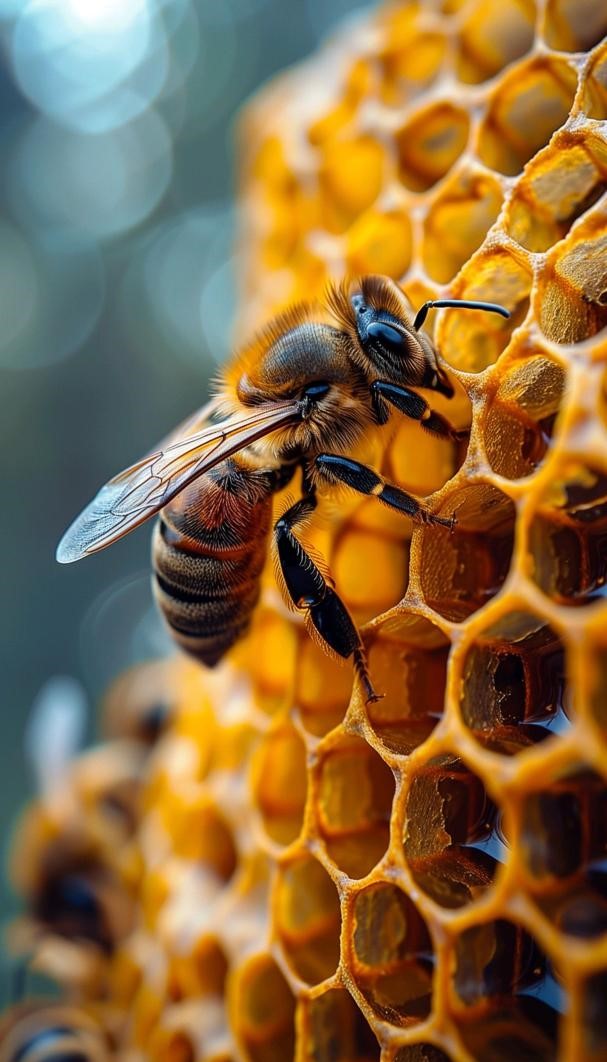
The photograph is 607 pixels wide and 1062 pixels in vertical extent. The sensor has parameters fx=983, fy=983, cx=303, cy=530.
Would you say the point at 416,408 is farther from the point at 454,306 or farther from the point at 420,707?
the point at 420,707

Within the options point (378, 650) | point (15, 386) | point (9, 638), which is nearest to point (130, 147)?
point (15, 386)

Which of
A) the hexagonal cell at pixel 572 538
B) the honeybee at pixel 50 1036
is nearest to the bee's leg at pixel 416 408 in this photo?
the hexagonal cell at pixel 572 538

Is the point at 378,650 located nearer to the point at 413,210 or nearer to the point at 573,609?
the point at 573,609

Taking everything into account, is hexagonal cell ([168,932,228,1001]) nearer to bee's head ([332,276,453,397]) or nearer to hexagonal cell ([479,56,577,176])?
bee's head ([332,276,453,397])

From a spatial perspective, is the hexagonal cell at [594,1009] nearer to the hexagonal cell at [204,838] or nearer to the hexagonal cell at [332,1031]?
the hexagonal cell at [332,1031]

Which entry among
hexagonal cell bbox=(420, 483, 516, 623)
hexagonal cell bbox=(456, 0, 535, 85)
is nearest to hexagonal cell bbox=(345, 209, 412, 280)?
hexagonal cell bbox=(456, 0, 535, 85)
